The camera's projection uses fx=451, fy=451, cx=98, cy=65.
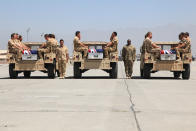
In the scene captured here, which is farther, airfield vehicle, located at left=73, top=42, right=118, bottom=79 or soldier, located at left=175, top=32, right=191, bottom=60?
airfield vehicle, located at left=73, top=42, right=118, bottom=79

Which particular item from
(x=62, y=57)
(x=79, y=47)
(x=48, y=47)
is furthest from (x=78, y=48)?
(x=48, y=47)

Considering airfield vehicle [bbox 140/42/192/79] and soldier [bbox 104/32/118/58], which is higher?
soldier [bbox 104/32/118/58]

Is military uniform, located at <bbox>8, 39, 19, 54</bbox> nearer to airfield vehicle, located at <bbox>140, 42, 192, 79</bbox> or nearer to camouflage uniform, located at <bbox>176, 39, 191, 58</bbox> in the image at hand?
airfield vehicle, located at <bbox>140, 42, 192, 79</bbox>

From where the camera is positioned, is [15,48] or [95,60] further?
[95,60]

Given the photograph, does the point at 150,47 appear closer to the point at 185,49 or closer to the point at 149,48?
the point at 149,48

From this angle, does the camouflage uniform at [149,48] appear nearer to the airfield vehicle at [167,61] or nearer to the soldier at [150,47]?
the soldier at [150,47]

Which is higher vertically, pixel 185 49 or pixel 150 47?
pixel 150 47

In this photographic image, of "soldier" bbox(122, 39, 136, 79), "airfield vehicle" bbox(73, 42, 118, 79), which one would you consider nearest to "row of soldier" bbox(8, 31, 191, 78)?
"soldier" bbox(122, 39, 136, 79)
